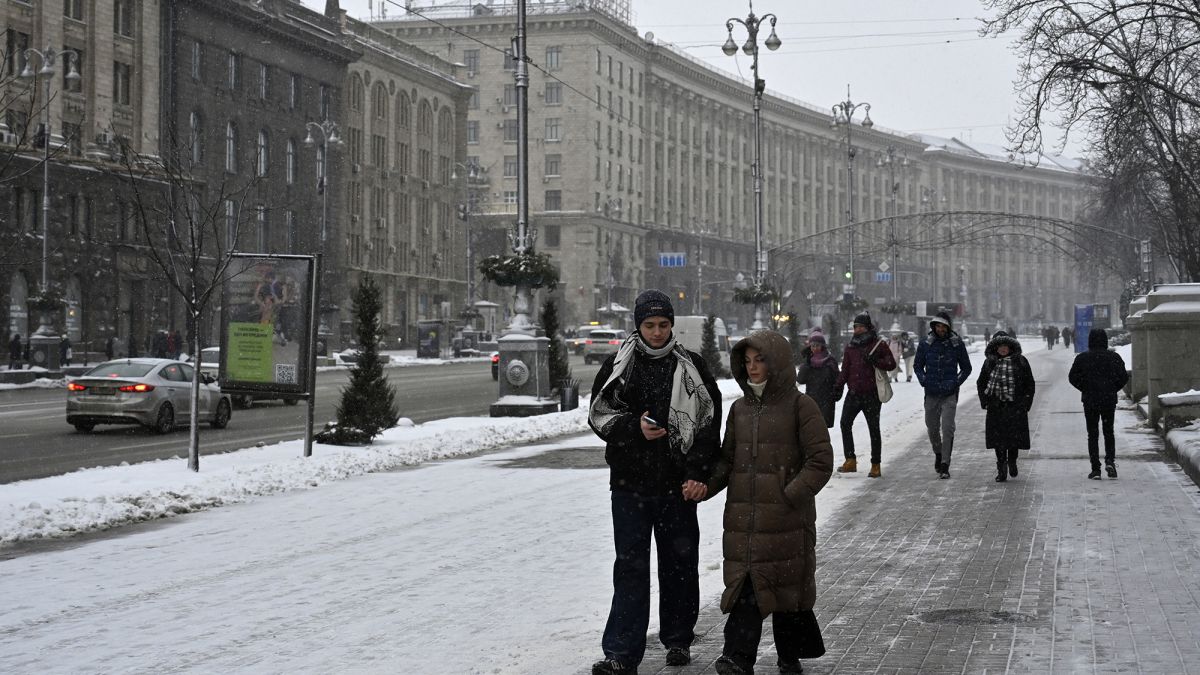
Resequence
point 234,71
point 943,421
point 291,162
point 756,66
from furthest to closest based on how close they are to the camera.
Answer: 1. point 291,162
2. point 234,71
3. point 756,66
4. point 943,421

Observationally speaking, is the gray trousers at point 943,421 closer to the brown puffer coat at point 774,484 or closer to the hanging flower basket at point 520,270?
the brown puffer coat at point 774,484

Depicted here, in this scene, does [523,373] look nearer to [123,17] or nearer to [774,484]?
[774,484]

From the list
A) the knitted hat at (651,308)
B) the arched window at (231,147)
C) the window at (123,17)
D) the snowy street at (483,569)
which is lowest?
the snowy street at (483,569)

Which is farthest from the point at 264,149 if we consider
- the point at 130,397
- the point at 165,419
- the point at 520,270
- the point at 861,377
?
the point at 861,377

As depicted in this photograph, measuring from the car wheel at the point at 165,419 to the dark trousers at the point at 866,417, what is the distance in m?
13.1

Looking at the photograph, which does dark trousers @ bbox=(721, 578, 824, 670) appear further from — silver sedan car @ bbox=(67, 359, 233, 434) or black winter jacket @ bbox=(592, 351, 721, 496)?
silver sedan car @ bbox=(67, 359, 233, 434)

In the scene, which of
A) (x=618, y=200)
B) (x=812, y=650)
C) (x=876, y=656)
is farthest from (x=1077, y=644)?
(x=618, y=200)

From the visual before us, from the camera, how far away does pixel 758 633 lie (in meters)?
6.84

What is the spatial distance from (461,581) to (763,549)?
355cm

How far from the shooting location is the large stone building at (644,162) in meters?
111

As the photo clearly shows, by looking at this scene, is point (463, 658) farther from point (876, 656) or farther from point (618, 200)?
point (618, 200)

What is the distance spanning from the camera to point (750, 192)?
143875mm

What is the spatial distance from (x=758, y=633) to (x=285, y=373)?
12990mm

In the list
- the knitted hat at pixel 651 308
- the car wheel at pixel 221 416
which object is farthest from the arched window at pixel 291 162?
the knitted hat at pixel 651 308
